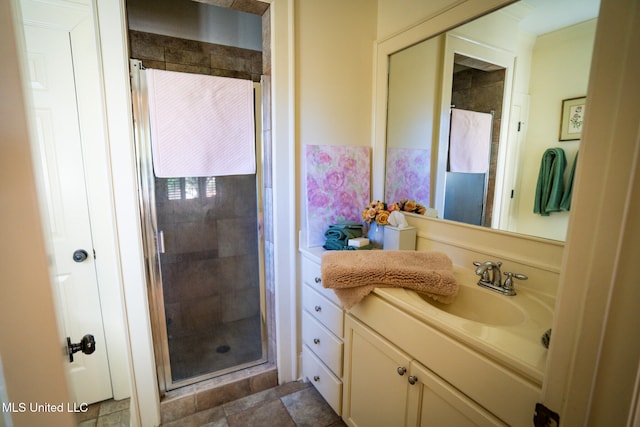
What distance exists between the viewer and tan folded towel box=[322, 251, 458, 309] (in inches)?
46.3

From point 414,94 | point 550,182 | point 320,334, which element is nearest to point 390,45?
point 414,94

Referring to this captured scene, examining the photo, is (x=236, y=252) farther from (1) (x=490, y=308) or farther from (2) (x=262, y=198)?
(1) (x=490, y=308)

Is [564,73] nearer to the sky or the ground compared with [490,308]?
nearer to the sky

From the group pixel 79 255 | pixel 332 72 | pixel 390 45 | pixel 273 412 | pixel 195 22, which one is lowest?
pixel 273 412

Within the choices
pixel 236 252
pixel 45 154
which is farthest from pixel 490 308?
pixel 45 154

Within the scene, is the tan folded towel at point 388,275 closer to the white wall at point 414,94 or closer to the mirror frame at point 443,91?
the mirror frame at point 443,91

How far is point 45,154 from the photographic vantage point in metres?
1.45

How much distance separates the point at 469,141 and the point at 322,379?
1.53 metres

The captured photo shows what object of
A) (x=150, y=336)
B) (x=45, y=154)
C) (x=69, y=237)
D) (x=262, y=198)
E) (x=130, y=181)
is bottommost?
(x=150, y=336)

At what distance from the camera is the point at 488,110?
1377mm

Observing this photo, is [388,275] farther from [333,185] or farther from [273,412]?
[273,412]

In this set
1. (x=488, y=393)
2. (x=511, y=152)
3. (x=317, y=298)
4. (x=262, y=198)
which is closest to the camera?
(x=488, y=393)

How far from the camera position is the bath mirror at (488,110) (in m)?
1.12

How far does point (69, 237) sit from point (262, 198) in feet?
3.40
